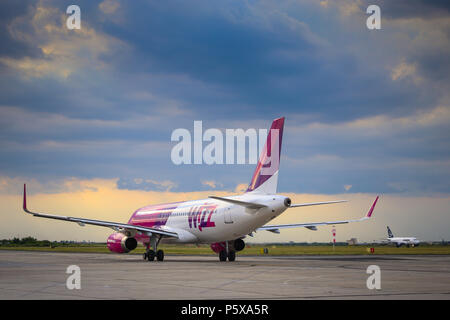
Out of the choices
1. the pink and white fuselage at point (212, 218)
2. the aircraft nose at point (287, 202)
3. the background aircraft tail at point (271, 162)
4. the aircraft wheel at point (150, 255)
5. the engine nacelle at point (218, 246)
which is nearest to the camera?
the aircraft nose at point (287, 202)

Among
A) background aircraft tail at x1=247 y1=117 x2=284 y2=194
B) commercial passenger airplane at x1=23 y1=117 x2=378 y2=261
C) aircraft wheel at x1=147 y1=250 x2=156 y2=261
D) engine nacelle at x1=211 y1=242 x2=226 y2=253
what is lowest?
aircraft wheel at x1=147 y1=250 x2=156 y2=261

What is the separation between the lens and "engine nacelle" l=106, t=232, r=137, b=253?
3884 cm

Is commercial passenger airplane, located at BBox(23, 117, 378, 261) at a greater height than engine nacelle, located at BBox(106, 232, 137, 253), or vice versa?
commercial passenger airplane, located at BBox(23, 117, 378, 261)

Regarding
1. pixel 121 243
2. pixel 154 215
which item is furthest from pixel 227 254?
pixel 154 215

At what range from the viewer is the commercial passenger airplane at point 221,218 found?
3200 centimetres

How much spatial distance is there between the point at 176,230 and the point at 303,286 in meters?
25.1

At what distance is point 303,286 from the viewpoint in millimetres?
15414

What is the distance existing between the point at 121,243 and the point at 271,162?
548 inches

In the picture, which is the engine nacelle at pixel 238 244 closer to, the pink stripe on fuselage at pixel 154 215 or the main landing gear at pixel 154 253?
the main landing gear at pixel 154 253

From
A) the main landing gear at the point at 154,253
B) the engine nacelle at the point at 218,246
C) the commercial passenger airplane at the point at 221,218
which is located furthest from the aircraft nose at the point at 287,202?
the main landing gear at the point at 154,253

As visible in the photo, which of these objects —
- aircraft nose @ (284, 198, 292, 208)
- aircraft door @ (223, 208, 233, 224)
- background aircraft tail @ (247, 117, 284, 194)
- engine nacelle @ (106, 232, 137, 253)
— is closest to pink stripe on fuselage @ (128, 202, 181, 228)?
engine nacelle @ (106, 232, 137, 253)

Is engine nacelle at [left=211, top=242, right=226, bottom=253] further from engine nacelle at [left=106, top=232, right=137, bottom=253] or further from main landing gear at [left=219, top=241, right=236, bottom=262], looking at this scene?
engine nacelle at [left=106, top=232, right=137, bottom=253]
